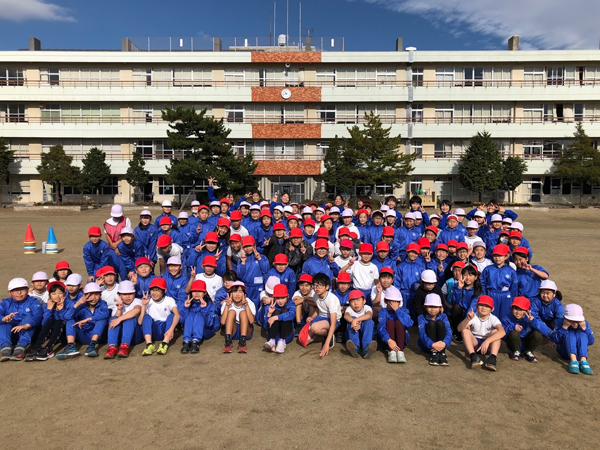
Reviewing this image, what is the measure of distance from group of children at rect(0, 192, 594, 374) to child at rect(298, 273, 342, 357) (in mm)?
16

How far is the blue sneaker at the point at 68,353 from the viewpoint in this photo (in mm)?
5586

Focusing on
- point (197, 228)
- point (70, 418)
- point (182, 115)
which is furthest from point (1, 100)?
point (70, 418)

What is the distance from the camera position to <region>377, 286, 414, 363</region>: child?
5629mm

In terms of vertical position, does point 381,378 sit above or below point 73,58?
below

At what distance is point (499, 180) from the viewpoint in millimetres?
36375

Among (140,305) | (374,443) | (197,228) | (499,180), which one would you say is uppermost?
(499,180)

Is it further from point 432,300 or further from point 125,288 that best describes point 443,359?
point 125,288

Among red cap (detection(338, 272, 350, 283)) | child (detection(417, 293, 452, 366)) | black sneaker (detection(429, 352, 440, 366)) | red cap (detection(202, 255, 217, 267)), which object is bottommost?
black sneaker (detection(429, 352, 440, 366))

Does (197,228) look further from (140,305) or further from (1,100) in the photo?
(1,100)

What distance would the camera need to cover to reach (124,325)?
5.85 m

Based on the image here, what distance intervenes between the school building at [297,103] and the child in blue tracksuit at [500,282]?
111 ft

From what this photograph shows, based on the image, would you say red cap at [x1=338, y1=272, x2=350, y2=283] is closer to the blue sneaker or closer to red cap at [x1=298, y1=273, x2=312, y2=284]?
red cap at [x1=298, y1=273, x2=312, y2=284]

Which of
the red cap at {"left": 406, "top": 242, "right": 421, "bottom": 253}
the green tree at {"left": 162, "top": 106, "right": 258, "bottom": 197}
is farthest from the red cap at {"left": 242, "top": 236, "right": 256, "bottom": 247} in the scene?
the green tree at {"left": 162, "top": 106, "right": 258, "bottom": 197}

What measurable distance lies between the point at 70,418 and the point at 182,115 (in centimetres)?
2944
